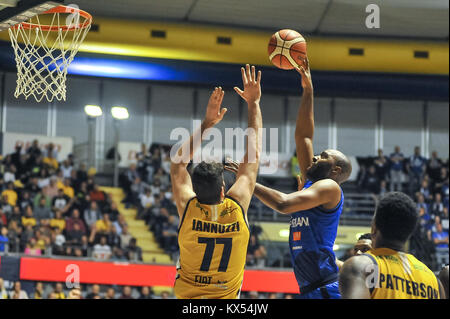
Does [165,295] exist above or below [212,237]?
below

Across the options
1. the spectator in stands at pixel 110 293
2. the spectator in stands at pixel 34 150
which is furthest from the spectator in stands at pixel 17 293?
the spectator in stands at pixel 34 150

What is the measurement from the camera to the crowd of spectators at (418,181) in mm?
18078

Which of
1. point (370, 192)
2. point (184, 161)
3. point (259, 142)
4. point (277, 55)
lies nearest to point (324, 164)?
point (259, 142)

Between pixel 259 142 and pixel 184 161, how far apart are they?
1.51 feet

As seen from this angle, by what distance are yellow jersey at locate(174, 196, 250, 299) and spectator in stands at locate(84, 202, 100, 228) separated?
12.4 m

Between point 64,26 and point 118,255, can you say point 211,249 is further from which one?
point 118,255

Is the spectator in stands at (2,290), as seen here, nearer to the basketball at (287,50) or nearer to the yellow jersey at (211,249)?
the basketball at (287,50)

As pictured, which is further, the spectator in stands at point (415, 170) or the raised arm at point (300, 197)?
the spectator in stands at point (415, 170)

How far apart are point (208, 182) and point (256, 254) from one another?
12.2 metres

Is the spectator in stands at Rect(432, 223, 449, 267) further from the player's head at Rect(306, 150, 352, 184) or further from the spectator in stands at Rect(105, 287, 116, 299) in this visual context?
the player's head at Rect(306, 150, 352, 184)

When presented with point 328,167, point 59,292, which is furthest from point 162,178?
point 328,167

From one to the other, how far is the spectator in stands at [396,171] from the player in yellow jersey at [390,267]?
56.9 ft

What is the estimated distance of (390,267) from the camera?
304cm
